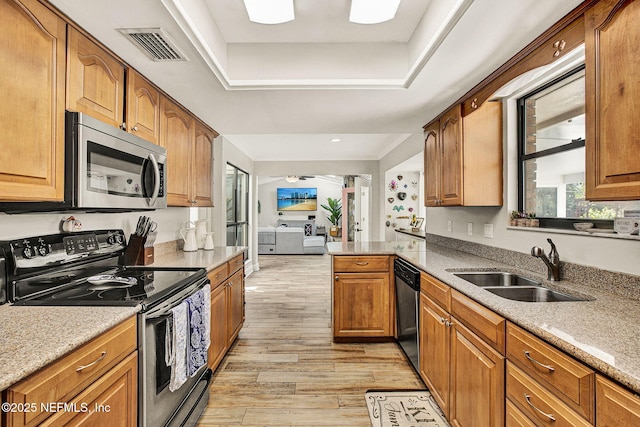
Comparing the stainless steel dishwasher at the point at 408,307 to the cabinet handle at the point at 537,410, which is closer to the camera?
the cabinet handle at the point at 537,410

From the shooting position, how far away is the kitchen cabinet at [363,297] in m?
2.97

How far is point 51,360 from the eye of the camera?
901 mm

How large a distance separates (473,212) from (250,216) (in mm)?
4592

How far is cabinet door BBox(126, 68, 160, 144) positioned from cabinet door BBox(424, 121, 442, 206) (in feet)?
7.59

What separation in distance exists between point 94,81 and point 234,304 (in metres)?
1.97

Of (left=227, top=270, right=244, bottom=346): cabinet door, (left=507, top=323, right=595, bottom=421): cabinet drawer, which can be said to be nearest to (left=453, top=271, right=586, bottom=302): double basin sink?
(left=507, top=323, right=595, bottom=421): cabinet drawer

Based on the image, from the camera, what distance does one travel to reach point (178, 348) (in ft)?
5.28

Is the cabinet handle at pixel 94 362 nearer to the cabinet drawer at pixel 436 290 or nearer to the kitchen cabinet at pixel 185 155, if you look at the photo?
the kitchen cabinet at pixel 185 155

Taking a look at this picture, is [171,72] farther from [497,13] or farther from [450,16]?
[497,13]

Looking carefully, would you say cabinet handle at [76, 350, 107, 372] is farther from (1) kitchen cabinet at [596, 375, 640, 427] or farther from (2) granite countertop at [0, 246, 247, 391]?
(1) kitchen cabinet at [596, 375, 640, 427]

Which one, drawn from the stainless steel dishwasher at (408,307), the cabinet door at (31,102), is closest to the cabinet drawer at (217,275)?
the cabinet door at (31,102)

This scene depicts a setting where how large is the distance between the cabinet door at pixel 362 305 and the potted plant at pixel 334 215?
835 centimetres

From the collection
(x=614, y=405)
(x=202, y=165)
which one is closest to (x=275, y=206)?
(x=202, y=165)

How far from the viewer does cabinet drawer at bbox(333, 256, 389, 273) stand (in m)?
2.97
